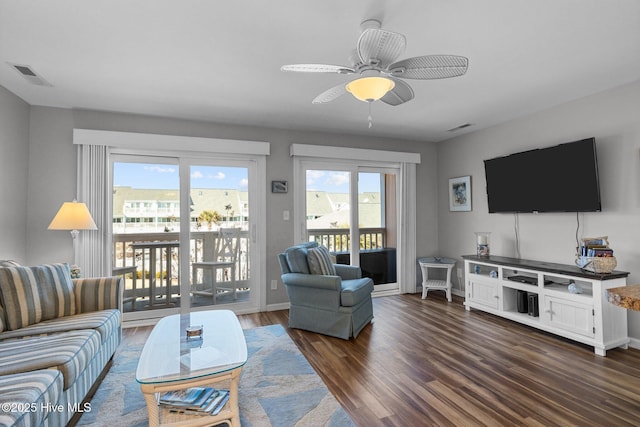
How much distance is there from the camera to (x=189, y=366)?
1711 millimetres

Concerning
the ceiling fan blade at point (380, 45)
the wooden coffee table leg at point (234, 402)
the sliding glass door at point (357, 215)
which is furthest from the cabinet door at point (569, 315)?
the wooden coffee table leg at point (234, 402)

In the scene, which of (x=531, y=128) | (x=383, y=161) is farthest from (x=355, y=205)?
(x=531, y=128)

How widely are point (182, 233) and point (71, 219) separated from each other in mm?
1118

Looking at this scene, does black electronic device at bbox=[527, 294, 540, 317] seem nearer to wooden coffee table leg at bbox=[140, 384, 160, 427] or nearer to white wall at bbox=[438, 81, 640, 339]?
white wall at bbox=[438, 81, 640, 339]

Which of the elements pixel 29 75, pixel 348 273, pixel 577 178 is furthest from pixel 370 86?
pixel 29 75

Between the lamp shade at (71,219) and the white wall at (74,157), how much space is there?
585 millimetres

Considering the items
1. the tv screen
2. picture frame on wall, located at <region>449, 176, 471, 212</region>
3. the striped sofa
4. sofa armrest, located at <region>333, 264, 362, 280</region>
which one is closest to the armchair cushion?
sofa armrest, located at <region>333, 264, 362, 280</region>

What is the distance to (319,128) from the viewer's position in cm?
439

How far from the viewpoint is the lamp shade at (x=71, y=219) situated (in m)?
2.96

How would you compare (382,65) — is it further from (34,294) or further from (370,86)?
(34,294)

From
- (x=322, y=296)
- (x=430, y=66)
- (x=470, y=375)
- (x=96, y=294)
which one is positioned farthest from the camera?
(x=322, y=296)

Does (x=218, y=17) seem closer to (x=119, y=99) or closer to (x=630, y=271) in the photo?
(x=119, y=99)

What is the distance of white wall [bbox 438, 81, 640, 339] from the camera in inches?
117

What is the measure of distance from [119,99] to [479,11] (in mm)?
3269
